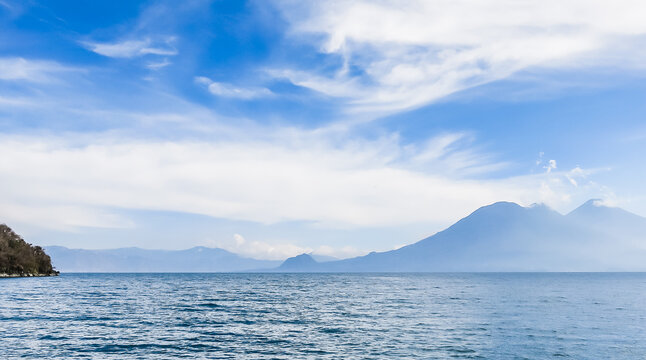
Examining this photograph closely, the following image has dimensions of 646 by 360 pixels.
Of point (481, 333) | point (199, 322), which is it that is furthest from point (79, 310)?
point (481, 333)

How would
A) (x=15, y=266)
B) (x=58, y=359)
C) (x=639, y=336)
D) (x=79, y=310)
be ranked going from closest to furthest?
1. (x=58, y=359)
2. (x=639, y=336)
3. (x=79, y=310)
4. (x=15, y=266)

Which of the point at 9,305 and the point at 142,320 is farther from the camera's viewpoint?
the point at 9,305

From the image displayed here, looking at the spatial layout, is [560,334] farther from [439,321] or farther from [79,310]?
[79,310]

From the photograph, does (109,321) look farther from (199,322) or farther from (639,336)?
(639,336)

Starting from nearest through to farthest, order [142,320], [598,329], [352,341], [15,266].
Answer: [352,341] → [598,329] → [142,320] → [15,266]

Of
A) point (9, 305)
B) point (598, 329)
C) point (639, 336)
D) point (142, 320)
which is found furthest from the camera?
point (9, 305)

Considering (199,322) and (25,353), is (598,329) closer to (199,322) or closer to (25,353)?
(199,322)

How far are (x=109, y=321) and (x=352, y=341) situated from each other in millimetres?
29152

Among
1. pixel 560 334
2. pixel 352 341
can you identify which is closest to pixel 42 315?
pixel 352 341

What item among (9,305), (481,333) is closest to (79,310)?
(9,305)

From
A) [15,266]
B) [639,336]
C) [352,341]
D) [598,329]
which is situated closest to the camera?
[352,341]

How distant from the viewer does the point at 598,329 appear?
50.2m

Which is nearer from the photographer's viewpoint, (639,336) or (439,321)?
(639,336)

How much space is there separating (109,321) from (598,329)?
177ft
